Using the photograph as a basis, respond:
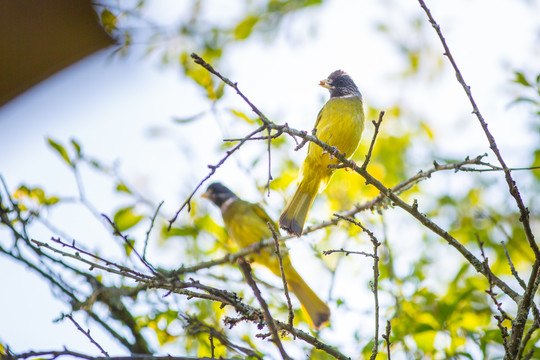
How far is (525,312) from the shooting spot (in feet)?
8.24

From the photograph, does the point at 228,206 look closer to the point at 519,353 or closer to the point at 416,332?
the point at 416,332

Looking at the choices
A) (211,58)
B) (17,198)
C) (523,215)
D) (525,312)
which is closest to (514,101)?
(523,215)

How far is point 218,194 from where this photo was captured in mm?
7785

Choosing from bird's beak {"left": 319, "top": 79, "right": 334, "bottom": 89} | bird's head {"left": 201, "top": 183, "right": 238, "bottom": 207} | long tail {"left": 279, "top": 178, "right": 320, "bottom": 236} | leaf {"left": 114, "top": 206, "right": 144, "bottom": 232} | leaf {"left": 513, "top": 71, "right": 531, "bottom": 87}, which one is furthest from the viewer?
bird's head {"left": 201, "top": 183, "right": 238, "bottom": 207}

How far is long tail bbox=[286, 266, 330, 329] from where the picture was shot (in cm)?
459

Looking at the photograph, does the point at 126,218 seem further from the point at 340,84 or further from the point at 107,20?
the point at 340,84

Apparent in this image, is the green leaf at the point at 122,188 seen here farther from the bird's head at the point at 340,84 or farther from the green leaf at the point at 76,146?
the bird's head at the point at 340,84

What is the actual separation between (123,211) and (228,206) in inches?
117

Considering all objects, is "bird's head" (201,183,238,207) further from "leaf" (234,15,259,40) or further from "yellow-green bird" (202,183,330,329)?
"leaf" (234,15,259,40)

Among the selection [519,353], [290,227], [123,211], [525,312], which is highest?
[290,227]

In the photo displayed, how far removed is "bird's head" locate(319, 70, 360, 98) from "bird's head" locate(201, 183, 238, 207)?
8.19 ft

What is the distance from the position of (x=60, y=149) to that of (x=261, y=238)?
283cm

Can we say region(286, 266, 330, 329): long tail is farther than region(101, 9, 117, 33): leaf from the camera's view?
Yes

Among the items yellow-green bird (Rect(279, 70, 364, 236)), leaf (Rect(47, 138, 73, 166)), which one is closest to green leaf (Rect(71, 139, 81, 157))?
leaf (Rect(47, 138, 73, 166))
